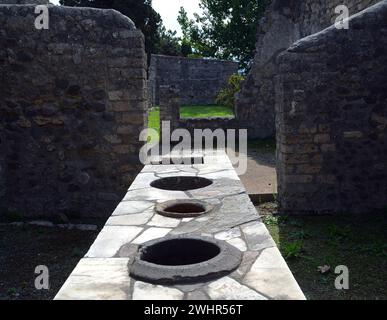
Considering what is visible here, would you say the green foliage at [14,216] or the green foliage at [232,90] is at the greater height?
the green foliage at [232,90]

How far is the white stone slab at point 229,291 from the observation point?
1829 millimetres

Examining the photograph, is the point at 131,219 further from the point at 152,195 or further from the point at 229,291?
the point at 229,291

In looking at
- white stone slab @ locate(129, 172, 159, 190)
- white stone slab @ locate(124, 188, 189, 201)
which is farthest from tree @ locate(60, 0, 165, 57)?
white stone slab @ locate(124, 188, 189, 201)

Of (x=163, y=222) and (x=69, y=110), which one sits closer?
(x=163, y=222)

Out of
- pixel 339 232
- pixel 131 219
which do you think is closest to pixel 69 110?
pixel 131 219

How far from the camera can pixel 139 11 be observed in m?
25.0

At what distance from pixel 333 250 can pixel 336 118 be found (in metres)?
1.90

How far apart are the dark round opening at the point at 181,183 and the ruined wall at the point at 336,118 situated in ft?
6.06

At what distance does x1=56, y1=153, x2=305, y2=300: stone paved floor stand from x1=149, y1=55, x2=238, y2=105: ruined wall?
18.7m

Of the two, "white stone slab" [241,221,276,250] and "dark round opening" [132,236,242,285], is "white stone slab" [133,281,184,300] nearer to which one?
"dark round opening" [132,236,242,285]

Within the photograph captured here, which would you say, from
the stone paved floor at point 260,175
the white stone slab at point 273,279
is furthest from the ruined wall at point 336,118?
the white stone slab at point 273,279

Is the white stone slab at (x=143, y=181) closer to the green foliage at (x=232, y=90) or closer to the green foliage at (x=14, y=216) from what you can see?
the green foliage at (x=14, y=216)

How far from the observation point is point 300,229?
17.3 ft
